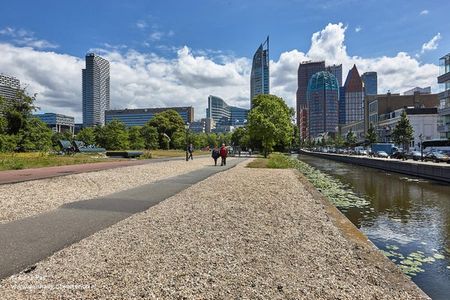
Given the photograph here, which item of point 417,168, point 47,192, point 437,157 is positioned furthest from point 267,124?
point 47,192

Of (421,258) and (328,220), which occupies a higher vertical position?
(328,220)

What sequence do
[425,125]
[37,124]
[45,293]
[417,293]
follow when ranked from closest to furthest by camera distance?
1. [45,293]
2. [417,293]
3. [37,124]
4. [425,125]

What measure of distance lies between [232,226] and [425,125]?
11028 centimetres

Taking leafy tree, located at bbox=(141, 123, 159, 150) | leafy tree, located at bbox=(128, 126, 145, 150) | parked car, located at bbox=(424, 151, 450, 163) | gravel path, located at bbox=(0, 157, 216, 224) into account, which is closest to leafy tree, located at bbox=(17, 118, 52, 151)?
leafy tree, located at bbox=(128, 126, 145, 150)

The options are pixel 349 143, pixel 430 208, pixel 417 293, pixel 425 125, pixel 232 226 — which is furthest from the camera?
pixel 349 143

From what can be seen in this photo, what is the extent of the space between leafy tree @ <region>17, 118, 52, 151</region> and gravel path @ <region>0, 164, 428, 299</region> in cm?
3747

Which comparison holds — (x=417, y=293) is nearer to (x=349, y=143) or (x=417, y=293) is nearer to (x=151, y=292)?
(x=151, y=292)

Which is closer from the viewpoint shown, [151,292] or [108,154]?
[151,292]

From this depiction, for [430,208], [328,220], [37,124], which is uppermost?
[37,124]

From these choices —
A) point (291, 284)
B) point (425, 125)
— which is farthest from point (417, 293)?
point (425, 125)

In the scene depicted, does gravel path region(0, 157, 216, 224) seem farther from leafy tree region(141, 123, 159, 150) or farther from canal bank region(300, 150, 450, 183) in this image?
leafy tree region(141, 123, 159, 150)

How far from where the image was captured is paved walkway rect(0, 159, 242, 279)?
5612 millimetres

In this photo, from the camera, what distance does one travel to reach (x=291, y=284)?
456 centimetres

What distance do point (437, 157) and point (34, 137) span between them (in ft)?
160
